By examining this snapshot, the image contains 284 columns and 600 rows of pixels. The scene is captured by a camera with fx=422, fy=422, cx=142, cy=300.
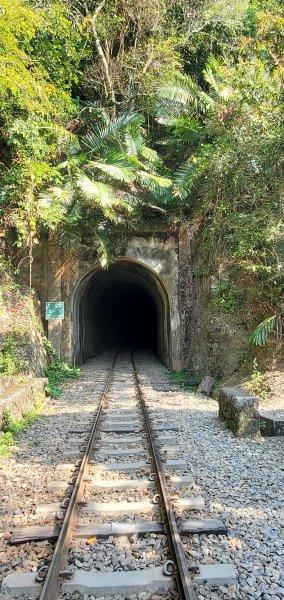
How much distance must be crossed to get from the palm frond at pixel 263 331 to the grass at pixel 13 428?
4.52m

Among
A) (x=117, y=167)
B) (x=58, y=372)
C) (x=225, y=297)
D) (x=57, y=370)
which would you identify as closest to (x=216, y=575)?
(x=225, y=297)

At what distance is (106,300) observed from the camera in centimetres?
2347

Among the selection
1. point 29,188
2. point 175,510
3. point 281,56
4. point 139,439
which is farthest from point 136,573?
point 281,56

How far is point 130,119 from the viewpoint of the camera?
467 inches

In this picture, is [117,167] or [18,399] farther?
[117,167]

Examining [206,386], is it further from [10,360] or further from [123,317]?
[123,317]

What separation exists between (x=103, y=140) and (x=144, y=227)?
281 cm

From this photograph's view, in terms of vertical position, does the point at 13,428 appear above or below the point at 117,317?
below

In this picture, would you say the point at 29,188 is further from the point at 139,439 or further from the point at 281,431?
the point at 281,431

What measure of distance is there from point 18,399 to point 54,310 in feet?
19.2

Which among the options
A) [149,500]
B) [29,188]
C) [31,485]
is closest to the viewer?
[149,500]

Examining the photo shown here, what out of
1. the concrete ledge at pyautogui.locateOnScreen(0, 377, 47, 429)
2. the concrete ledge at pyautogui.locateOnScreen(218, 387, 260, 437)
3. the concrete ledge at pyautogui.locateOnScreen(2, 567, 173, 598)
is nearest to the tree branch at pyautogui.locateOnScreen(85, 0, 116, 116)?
the concrete ledge at pyautogui.locateOnScreen(0, 377, 47, 429)

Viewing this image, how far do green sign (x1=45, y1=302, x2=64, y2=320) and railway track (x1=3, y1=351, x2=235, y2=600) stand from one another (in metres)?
6.70

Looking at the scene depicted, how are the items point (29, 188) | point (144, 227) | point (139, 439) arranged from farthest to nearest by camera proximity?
1. point (144, 227)
2. point (29, 188)
3. point (139, 439)
